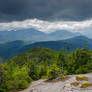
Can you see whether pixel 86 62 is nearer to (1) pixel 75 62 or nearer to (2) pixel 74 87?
(1) pixel 75 62

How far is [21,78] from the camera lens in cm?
5569

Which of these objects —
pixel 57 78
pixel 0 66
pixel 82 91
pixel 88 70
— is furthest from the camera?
pixel 88 70

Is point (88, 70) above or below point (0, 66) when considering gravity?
below

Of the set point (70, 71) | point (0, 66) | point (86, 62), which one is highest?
point (0, 66)

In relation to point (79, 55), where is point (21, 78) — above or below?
below

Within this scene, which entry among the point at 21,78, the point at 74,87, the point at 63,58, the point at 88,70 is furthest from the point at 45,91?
the point at 63,58

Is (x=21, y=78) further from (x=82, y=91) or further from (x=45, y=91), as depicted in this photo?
(x=82, y=91)

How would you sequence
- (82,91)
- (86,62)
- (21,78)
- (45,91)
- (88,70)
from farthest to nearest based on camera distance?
(86,62), (88,70), (21,78), (45,91), (82,91)

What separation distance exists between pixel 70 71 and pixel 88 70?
11655mm

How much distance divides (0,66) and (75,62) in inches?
1829

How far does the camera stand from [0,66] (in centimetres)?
4750

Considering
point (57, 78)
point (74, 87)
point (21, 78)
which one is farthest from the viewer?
point (21, 78)

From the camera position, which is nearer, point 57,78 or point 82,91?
point 82,91

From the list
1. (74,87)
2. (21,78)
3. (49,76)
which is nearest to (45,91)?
(74,87)
